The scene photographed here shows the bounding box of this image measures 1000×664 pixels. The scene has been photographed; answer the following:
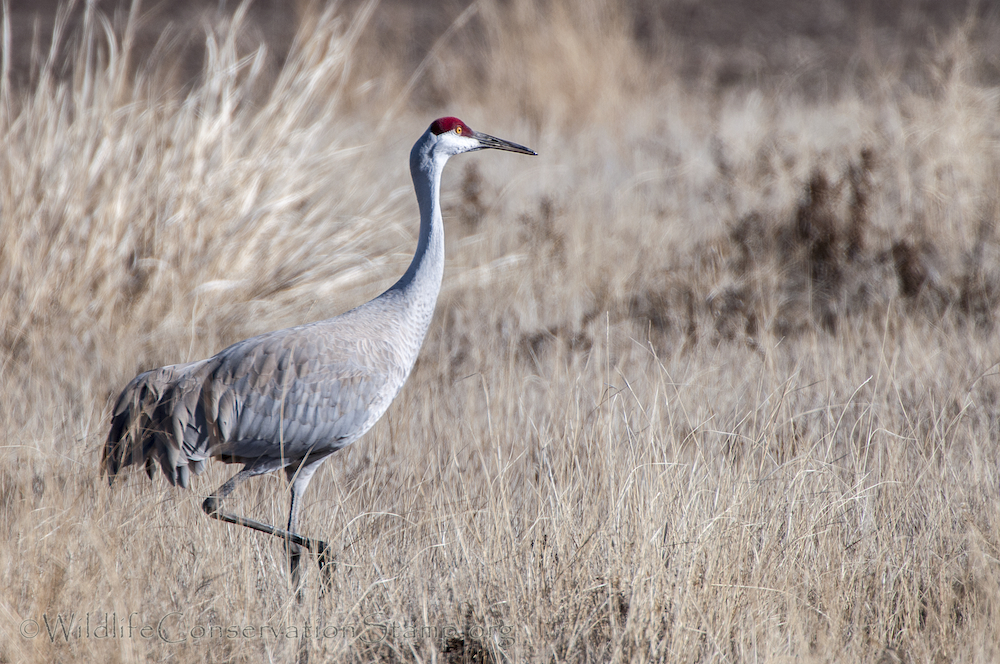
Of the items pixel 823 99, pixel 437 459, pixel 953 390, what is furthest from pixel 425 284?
pixel 823 99

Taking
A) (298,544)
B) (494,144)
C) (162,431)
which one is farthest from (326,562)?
(494,144)

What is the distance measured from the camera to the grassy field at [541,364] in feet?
8.79

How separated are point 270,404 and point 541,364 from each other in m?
1.98

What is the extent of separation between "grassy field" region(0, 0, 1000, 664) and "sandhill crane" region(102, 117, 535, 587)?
155 mm

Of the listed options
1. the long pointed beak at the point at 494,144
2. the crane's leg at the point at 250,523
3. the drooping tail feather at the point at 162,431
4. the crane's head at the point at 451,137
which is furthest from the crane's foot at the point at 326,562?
the long pointed beak at the point at 494,144

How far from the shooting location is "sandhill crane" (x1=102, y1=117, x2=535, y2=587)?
10.6 feet

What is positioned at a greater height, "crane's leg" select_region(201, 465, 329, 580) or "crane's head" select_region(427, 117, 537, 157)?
"crane's head" select_region(427, 117, 537, 157)

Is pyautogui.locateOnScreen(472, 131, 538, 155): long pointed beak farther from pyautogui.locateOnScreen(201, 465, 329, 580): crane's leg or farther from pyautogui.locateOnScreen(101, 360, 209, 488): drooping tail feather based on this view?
pyautogui.locateOnScreen(201, 465, 329, 580): crane's leg

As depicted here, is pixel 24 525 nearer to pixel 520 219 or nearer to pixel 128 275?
pixel 128 275

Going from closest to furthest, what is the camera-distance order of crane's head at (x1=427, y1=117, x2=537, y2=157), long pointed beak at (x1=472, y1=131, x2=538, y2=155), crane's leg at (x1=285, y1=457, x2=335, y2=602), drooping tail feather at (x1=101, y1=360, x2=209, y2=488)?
crane's leg at (x1=285, y1=457, x2=335, y2=602)
drooping tail feather at (x1=101, y1=360, x2=209, y2=488)
crane's head at (x1=427, y1=117, x2=537, y2=157)
long pointed beak at (x1=472, y1=131, x2=538, y2=155)

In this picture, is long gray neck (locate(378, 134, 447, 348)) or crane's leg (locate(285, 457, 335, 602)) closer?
crane's leg (locate(285, 457, 335, 602))

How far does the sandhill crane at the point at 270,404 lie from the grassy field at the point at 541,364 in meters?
0.15

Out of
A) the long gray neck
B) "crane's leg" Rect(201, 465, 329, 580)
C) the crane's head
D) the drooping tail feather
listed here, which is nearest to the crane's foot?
"crane's leg" Rect(201, 465, 329, 580)

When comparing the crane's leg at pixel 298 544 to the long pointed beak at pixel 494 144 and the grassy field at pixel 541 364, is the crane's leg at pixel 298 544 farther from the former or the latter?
the long pointed beak at pixel 494 144
